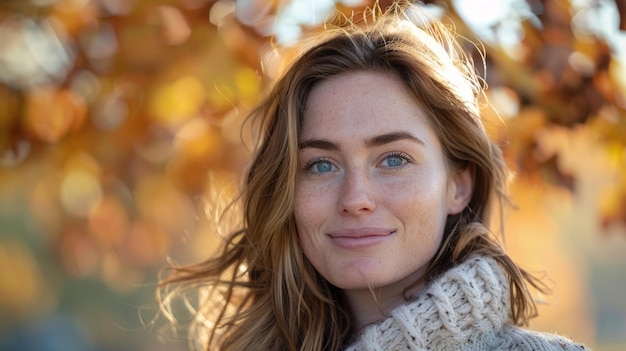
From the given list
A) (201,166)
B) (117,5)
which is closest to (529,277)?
(201,166)

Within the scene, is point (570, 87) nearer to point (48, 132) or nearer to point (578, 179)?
point (578, 179)

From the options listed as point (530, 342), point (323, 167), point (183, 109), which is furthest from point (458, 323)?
point (183, 109)

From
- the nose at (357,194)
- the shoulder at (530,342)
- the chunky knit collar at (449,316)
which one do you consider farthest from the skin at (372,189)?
the shoulder at (530,342)

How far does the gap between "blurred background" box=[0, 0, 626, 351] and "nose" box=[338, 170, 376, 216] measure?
67 centimetres

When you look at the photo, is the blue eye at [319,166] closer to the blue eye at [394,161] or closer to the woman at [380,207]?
the woman at [380,207]

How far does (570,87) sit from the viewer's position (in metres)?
3.25

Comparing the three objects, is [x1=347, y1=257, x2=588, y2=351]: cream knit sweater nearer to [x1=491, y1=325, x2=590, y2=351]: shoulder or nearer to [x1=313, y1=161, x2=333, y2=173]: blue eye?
[x1=491, y1=325, x2=590, y2=351]: shoulder

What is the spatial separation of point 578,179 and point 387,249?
1.14 m

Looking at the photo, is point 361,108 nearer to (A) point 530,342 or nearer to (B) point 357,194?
(B) point 357,194

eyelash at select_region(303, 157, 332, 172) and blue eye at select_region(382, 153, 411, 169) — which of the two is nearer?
blue eye at select_region(382, 153, 411, 169)

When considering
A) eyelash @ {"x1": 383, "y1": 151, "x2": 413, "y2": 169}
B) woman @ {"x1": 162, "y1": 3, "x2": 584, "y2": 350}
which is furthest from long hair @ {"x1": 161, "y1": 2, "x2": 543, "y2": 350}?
eyelash @ {"x1": 383, "y1": 151, "x2": 413, "y2": 169}

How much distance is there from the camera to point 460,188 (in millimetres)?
2881

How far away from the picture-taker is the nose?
8.48 feet

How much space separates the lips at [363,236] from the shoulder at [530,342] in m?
0.39
